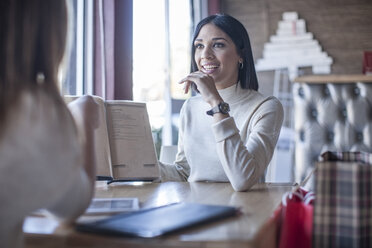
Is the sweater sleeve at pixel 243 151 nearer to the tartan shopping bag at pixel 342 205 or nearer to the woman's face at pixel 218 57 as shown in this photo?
the woman's face at pixel 218 57

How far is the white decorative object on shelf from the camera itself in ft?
14.5

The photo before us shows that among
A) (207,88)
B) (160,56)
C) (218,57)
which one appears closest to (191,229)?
(207,88)

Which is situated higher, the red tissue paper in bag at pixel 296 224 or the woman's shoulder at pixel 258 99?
the woman's shoulder at pixel 258 99

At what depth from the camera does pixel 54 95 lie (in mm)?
877

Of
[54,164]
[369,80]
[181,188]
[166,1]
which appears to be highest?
[166,1]

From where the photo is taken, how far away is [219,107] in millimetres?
1755

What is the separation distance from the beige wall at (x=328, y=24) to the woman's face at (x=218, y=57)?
2421 mm

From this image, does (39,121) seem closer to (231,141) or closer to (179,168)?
(231,141)

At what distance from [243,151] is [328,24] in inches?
123

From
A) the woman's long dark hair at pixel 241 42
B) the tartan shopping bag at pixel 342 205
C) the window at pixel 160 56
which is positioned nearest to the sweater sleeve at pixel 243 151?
the woman's long dark hair at pixel 241 42

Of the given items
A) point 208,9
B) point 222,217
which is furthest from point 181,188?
point 208,9

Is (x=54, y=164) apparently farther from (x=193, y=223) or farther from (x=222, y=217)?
(x=222, y=217)

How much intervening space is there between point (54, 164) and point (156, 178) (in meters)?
1.07

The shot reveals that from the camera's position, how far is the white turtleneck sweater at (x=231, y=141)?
66.4 inches
